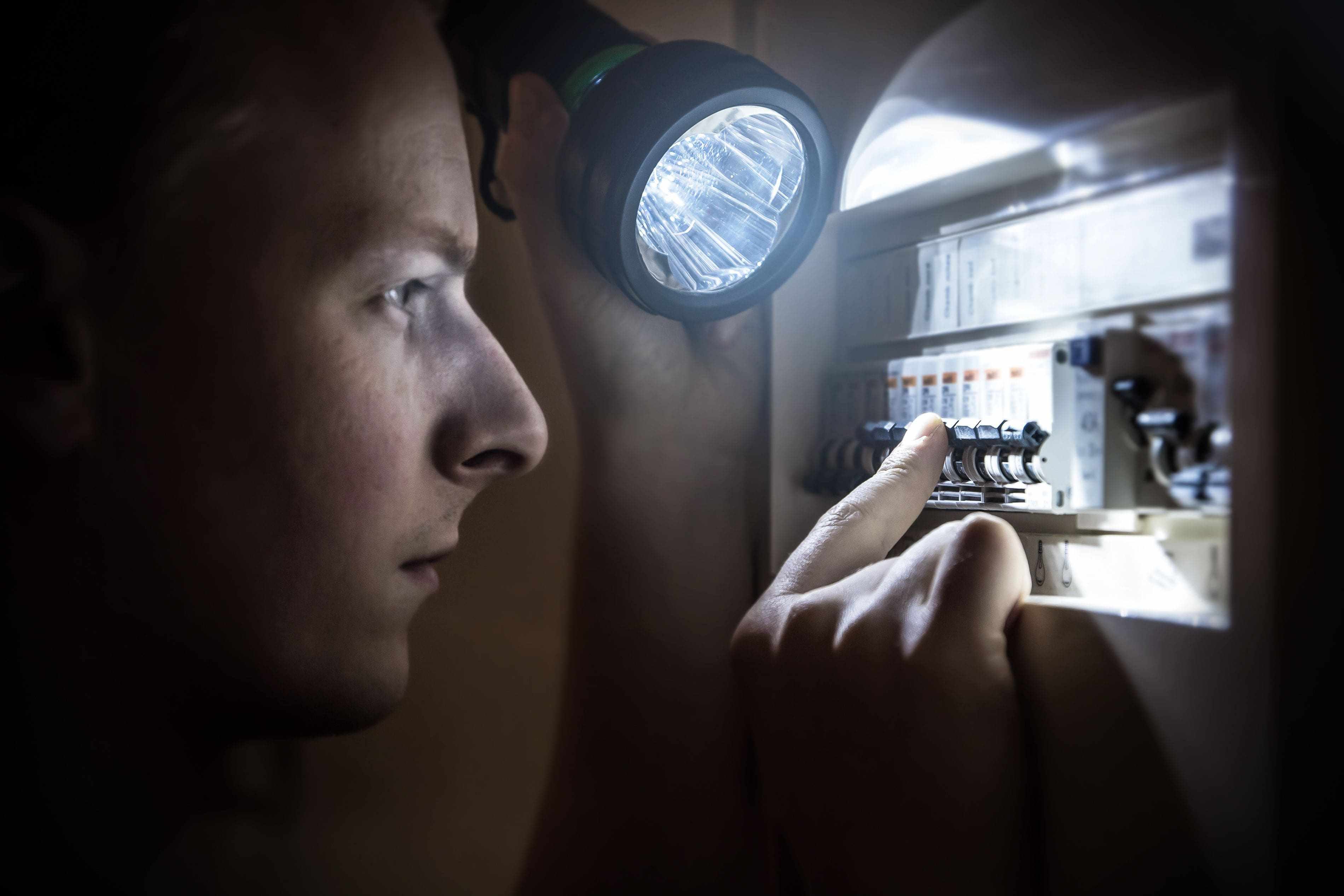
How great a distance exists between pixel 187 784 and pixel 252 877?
122 millimetres

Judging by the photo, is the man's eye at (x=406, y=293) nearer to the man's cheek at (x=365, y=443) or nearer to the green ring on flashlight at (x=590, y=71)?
the man's cheek at (x=365, y=443)

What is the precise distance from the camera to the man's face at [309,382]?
753mm

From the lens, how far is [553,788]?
1.03 metres

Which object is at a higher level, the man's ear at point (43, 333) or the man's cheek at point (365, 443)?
the man's ear at point (43, 333)

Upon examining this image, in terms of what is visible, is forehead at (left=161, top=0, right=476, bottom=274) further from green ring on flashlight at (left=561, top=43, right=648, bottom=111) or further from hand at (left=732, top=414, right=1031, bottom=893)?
hand at (left=732, top=414, right=1031, bottom=893)

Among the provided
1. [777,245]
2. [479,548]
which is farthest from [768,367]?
[479,548]

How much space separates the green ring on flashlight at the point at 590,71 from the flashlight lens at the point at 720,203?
12cm

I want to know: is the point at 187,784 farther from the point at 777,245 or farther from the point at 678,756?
the point at 777,245

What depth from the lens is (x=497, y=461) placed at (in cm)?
96

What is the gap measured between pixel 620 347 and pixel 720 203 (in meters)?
0.23

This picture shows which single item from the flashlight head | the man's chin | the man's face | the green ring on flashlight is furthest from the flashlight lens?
the man's chin

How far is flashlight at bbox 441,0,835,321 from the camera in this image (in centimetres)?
92

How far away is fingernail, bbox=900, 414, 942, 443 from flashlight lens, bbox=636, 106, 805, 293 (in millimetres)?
283

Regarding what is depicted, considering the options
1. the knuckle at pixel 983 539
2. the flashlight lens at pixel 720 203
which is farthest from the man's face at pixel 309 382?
the knuckle at pixel 983 539
